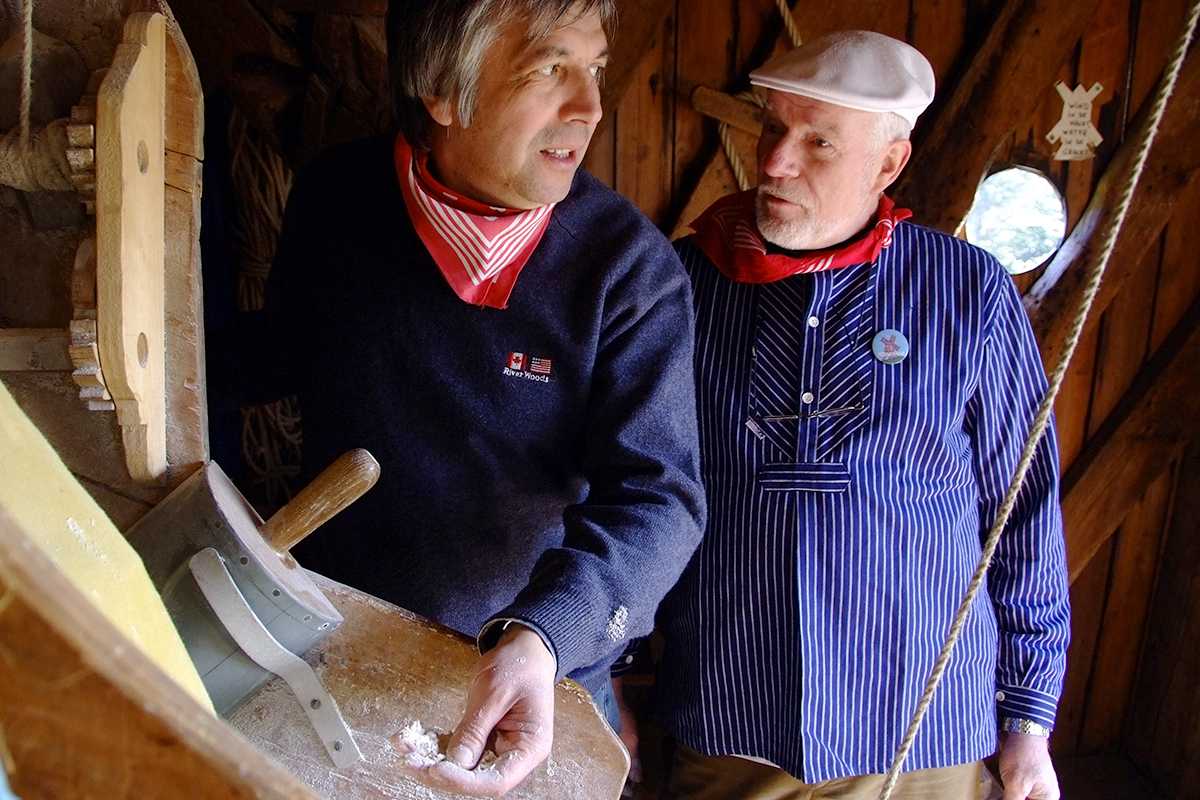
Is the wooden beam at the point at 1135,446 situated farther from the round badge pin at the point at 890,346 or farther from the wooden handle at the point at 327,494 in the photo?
the wooden handle at the point at 327,494

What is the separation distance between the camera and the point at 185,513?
0.81 meters

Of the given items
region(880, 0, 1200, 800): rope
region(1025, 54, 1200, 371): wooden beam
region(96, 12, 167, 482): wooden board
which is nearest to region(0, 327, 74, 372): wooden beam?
region(96, 12, 167, 482): wooden board

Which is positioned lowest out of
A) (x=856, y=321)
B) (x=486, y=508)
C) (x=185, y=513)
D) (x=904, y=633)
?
(x=904, y=633)

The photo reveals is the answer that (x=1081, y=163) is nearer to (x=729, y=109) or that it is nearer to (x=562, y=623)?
(x=729, y=109)

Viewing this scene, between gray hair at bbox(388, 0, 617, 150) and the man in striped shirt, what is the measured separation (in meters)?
0.44

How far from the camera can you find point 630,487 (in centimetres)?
112

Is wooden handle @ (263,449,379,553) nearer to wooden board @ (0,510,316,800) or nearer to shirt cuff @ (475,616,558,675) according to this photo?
shirt cuff @ (475,616,558,675)

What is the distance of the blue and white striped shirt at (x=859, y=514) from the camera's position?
4.76ft

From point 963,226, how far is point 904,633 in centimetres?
127

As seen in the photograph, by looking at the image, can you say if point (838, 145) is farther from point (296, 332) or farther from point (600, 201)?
point (296, 332)

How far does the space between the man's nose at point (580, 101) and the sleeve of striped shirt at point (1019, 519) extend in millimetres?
687

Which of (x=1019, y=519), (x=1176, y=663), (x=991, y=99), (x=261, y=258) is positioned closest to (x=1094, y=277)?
(x=1019, y=519)

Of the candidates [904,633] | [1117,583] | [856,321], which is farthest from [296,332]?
[1117,583]

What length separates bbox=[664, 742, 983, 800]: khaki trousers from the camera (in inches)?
58.8
